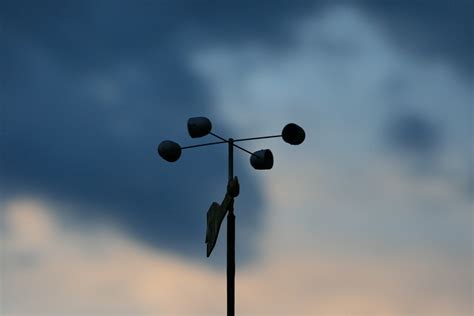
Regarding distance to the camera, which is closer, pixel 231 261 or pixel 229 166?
pixel 231 261

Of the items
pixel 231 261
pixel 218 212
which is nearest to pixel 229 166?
pixel 218 212

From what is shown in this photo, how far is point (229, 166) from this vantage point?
19594 mm

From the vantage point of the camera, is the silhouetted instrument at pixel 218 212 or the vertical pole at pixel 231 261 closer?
the silhouetted instrument at pixel 218 212

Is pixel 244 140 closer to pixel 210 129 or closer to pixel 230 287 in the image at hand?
pixel 210 129

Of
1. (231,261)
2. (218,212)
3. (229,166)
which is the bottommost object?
(231,261)

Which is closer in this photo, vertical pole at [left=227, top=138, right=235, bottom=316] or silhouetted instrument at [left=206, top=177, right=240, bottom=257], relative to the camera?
silhouetted instrument at [left=206, top=177, right=240, bottom=257]

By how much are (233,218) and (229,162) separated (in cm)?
143

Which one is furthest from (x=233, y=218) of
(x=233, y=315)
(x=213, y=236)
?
(x=233, y=315)

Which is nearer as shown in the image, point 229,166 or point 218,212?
point 218,212

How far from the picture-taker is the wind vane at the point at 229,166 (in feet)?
59.8

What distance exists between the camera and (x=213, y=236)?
60.2ft

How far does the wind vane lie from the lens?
59.8ft

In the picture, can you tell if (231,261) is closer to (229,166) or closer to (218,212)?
(218,212)

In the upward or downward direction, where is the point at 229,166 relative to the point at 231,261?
upward
